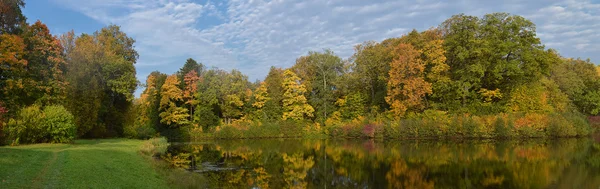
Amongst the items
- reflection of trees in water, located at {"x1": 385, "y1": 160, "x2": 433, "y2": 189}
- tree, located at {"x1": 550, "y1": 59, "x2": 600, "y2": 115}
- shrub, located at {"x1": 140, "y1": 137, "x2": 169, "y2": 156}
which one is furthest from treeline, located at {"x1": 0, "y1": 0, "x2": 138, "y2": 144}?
tree, located at {"x1": 550, "y1": 59, "x2": 600, "y2": 115}

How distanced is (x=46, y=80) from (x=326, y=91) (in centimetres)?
3459

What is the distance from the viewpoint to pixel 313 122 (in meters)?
55.8

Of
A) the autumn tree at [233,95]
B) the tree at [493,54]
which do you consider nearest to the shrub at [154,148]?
the autumn tree at [233,95]

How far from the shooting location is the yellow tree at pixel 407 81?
43219 millimetres

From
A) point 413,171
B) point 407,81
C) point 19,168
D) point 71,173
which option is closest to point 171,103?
point 407,81

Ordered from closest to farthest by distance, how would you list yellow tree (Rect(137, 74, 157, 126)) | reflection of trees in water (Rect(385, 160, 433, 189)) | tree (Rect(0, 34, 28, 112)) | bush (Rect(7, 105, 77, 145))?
1. reflection of trees in water (Rect(385, 160, 433, 189))
2. tree (Rect(0, 34, 28, 112))
3. bush (Rect(7, 105, 77, 145))
4. yellow tree (Rect(137, 74, 157, 126))

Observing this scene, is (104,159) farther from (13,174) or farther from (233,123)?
(233,123)

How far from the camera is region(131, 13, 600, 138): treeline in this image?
4153cm

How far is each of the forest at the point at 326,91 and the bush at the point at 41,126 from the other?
8cm

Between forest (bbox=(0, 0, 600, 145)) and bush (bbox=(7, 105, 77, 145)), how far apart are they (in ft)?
0.27

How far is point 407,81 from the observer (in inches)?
1708

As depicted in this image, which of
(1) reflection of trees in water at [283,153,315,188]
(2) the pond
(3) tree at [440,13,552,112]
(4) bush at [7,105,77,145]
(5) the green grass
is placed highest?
(3) tree at [440,13,552,112]

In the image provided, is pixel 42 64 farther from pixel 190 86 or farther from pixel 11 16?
pixel 190 86

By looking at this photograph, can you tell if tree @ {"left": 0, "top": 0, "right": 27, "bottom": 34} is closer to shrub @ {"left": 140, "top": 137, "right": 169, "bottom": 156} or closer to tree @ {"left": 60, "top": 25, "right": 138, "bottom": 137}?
tree @ {"left": 60, "top": 25, "right": 138, "bottom": 137}
